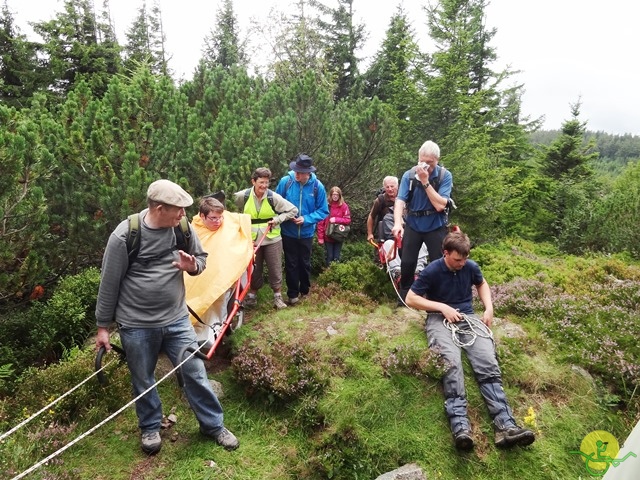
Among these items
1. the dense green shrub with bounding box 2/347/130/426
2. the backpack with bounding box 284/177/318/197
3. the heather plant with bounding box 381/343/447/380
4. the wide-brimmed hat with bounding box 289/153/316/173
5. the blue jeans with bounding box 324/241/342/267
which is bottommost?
the dense green shrub with bounding box 2/347/130/426

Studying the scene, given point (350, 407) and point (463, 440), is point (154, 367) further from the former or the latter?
point (463, 440)

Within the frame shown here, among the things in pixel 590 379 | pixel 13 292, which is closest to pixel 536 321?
pixel 590 379

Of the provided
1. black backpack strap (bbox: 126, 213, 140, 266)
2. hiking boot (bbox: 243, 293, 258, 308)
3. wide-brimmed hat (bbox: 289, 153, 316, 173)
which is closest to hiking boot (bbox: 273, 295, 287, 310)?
hiking boot (bbox: 243, 293, 258, 308)

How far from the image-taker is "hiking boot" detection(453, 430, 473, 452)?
11.3 ft

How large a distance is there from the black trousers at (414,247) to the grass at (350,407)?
616 mm

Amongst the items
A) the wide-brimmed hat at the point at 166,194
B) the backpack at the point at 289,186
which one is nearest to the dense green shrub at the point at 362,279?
the backpack at the point at 289,186

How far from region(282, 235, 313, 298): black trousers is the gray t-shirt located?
2641 millimetres

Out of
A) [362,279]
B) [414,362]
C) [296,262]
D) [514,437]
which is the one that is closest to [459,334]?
[414,362]

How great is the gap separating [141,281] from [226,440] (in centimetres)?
170

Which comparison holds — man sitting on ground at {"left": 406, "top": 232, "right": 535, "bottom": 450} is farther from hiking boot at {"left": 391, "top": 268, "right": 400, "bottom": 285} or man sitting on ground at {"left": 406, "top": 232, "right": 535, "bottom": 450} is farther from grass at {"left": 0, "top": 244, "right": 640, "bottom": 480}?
hiking boot at {"left": 391, "top": 268, "right": 400, "bottom": 285}

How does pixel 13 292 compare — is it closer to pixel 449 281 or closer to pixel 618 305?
pixel 449 281

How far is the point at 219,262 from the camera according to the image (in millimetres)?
4309

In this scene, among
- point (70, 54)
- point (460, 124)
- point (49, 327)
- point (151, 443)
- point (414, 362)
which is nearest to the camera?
point (151, 443)

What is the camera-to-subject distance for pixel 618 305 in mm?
5707
